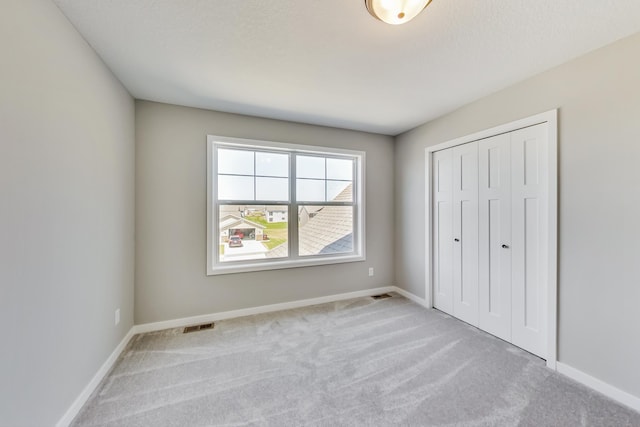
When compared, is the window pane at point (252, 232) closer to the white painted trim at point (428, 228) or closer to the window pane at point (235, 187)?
the window pane at point (235, 187)

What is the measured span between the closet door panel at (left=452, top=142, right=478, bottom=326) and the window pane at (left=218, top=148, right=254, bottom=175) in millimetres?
2504

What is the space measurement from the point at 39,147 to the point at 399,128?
11.5 ft

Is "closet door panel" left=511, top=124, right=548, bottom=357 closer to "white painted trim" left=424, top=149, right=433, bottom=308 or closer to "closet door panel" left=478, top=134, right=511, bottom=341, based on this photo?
"closet door panel" left=478, top=134, right=511, bottom=341

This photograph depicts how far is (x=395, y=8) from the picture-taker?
1.24 meters

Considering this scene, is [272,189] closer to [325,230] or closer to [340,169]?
[325,230]

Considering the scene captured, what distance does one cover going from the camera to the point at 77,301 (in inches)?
62.5

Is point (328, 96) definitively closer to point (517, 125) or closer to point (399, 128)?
point (399, 128)

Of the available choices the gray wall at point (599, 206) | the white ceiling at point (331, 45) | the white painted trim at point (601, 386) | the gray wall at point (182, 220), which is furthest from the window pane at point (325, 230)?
the white painted trim at point (601, 386)

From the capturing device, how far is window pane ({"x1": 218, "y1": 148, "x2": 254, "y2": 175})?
9.77 ft

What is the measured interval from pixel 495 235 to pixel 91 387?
3618 millimetres

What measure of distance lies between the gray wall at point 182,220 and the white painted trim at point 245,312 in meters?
0.05

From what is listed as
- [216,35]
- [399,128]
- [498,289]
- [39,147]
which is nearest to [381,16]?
[216,35]

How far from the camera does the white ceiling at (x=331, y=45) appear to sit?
1430 mm

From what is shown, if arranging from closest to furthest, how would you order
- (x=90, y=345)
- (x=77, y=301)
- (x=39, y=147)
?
1. (x=39, y=147)
2. (x=77, y=301)
3. (x=90, y=345)
